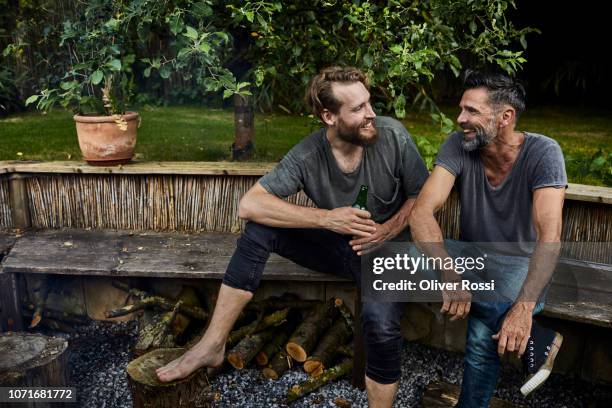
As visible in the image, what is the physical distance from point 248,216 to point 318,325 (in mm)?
927

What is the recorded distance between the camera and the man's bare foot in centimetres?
283

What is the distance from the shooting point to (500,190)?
287 centimetres

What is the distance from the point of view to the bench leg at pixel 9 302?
148 inches

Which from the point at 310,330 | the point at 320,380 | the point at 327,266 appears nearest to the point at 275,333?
the point at 310,330

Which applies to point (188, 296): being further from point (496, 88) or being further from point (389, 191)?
point (496, 88)

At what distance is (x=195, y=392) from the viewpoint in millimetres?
2924

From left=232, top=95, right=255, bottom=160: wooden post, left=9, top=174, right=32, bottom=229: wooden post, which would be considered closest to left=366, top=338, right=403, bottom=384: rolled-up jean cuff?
left=232, top=95, right=255, bottom=160: wooden post

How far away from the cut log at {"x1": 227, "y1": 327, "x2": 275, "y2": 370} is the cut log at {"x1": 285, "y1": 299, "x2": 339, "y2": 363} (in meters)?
0.15

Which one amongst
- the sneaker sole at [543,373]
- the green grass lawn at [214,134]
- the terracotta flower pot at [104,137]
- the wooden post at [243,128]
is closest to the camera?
the sneaker sole at [543,373]

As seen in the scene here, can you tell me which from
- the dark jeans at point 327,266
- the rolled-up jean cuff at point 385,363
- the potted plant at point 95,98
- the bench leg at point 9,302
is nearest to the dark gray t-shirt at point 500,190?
the dark jeans at point 327,266

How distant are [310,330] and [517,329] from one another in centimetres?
→ 133

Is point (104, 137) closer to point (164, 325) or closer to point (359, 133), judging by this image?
point (164, 325)

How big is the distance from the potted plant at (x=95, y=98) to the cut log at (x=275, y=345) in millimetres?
1559

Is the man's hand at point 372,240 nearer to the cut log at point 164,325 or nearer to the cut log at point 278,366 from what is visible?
the cut log at point 278,366
